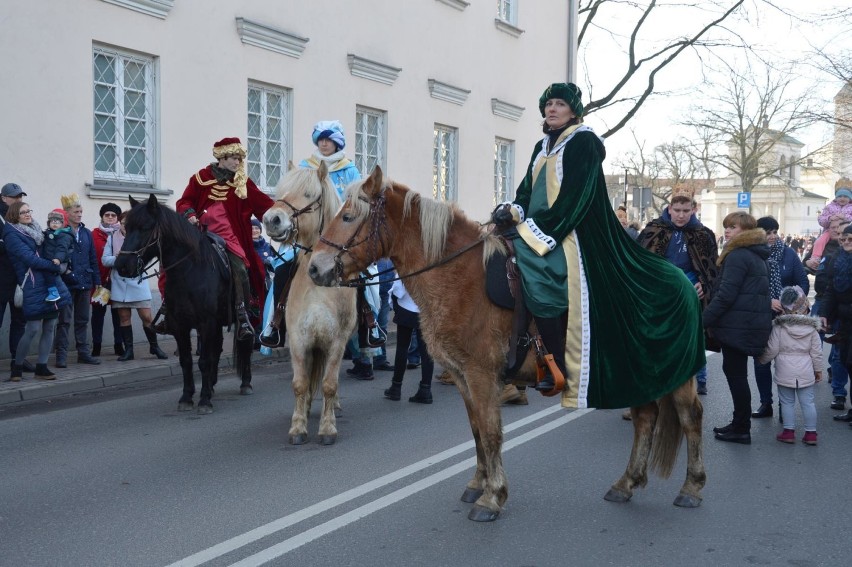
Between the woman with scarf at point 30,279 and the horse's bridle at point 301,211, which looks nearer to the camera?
the horse's bridle at point 301,211

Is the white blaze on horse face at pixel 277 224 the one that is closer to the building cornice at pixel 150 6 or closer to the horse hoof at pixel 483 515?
the horse hoof at pixel 483 515

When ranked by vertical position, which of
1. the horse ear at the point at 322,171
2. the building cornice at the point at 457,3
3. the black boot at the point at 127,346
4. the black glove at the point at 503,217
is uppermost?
the building cornice at the point at 457,3

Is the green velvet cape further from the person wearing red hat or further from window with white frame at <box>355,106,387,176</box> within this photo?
window with white frame at <box>355,106,387,176</box>

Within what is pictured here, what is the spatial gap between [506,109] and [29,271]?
15480mm

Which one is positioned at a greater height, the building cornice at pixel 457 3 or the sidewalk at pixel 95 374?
the building cornice at pixel 457 3

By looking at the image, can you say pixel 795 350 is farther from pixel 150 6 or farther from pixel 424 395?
pixel 150 6

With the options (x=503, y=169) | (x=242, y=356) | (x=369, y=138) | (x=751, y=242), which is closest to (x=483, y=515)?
(x=751, y=242)

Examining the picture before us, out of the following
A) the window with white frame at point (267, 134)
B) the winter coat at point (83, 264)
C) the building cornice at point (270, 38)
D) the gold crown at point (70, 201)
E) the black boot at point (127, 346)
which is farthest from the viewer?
the window with white frame at point (267, 134)

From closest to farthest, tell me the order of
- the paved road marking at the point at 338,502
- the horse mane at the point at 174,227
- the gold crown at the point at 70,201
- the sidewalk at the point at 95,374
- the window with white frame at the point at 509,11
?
the paved road marking at the point at 338,502
the horse mane at the point at 174,227
the sidewalk at the point at 95,374
the gold crown at the point at 70,201
the window with white frame at the point at 509,11

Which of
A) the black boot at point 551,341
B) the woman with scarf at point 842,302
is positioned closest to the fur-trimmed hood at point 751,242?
the woman with scarf at point 842,302

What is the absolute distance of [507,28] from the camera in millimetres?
23141

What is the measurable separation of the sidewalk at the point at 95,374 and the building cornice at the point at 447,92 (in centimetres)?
959

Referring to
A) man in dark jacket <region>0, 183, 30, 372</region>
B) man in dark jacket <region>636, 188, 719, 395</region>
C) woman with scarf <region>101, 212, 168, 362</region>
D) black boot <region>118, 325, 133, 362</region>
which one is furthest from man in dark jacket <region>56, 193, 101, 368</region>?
man in dark jacket <region>636, 188, 719, 395</region>

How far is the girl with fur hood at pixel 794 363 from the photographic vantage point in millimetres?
7613
